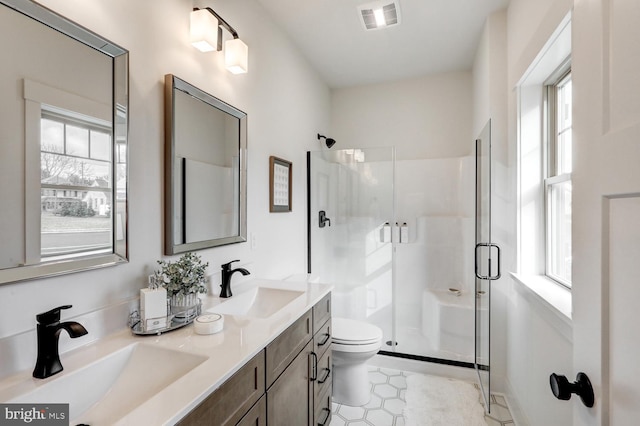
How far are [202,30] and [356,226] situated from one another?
6.38 feet

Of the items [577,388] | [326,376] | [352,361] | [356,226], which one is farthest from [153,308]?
[356,226]

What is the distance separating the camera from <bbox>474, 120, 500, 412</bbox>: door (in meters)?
1.97

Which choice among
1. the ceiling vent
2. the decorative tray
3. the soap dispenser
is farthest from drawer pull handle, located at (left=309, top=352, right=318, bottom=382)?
the ceiling vent

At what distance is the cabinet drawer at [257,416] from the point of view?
97cm

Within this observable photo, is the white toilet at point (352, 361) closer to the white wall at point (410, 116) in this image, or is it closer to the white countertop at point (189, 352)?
the white countertop at point (189, 352)

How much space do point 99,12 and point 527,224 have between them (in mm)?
2284

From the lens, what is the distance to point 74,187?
3.21ft

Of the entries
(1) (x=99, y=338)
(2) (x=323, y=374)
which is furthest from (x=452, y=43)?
(1) (x=99, y=338)

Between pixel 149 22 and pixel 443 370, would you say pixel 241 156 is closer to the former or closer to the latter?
pixel 149 22

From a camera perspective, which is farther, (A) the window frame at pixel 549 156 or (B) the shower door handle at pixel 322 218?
(B) the shower door handle at pixel 322 218

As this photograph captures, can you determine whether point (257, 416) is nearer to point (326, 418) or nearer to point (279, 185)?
point (326, 418)

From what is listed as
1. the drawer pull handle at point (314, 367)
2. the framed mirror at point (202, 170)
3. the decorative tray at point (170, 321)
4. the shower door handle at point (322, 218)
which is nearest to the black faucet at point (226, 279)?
the framed mirror at point (202, 170)

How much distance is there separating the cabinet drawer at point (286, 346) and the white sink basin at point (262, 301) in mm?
222

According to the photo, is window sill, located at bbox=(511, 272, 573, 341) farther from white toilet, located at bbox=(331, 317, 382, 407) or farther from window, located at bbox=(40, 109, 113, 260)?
window, located at bbox=(40, 109, 113, 260)
